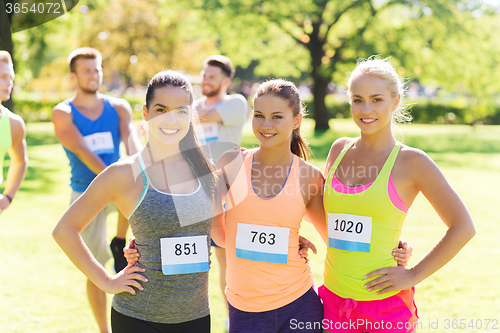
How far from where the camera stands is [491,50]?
20.4 meters

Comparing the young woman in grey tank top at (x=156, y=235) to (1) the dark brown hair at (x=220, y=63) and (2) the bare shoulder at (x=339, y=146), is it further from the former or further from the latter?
(1) the dark brown hair at (x=220, y=63)

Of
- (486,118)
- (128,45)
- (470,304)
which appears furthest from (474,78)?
(128,45)

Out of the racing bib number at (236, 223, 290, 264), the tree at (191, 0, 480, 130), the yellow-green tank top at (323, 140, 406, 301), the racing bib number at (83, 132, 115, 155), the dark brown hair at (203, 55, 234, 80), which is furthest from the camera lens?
the tree at (191, 0, 480, 130)

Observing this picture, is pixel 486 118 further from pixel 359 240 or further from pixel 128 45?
pixel 359 240

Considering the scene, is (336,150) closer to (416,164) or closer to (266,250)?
(416,164)

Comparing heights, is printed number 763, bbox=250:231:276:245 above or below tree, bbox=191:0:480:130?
below

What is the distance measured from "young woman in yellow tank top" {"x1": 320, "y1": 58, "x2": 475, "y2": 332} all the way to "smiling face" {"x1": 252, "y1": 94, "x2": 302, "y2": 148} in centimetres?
38

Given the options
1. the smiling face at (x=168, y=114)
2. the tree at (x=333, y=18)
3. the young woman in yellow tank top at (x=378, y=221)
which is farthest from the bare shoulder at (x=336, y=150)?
the tree at (x=333, y=18)

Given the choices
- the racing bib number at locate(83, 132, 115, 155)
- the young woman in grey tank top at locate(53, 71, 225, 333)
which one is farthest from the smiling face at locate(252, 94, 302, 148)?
the racing bib number at locate(83, 132, 115, 155)

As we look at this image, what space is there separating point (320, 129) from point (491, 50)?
8.94 metres

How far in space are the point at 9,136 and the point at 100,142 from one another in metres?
0.70

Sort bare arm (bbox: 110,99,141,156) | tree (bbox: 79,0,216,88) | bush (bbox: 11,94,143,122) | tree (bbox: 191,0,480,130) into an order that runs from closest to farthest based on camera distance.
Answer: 1. bare arm (bbox: 110,99,141,156)
2. tree (bbox: 191,0,480,130)
3. bush (bbox: 11,94,143,122)
4. tree (bbox: 79,0,216,88)

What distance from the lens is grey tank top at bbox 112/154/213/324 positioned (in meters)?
2.08

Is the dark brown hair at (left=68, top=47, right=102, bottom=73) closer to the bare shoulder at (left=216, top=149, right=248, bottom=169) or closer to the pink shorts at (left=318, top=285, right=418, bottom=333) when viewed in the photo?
the bare shoulder at (left=216, top=149, right=248, bottom=169)
